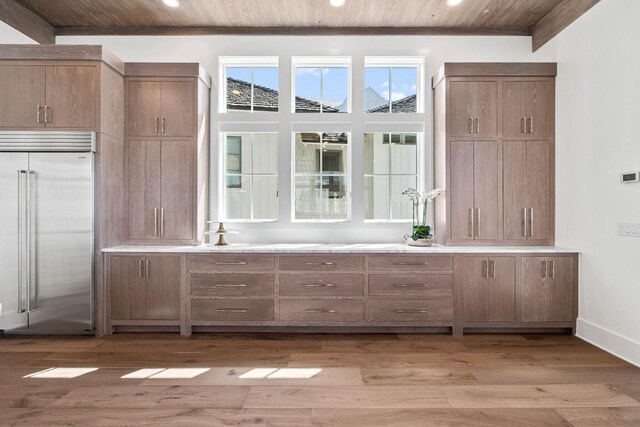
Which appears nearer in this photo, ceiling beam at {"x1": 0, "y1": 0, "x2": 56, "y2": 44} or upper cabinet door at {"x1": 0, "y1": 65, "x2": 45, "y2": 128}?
upper cabinet door at {"x1": 0, "y1": 65, "x2": 45, "y2": 128}

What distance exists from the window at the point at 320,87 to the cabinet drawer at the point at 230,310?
215cm

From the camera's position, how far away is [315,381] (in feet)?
8.70

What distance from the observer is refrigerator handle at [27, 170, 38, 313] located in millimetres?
3430

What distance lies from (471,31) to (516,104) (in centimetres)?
101

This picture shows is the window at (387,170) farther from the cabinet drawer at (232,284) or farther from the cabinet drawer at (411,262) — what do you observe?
the cabinet drawer at (232,284)

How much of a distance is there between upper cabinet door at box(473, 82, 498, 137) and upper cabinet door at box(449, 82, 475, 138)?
0.05m

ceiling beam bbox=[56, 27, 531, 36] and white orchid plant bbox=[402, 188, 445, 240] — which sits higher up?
ceiling beam bbox=[56, 27, 531, 36]

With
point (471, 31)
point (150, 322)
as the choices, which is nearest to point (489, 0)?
point (471, 31)

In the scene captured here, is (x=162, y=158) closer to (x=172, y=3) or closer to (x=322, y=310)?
(x=172, y=3)

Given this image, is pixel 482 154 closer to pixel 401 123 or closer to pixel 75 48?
pixel 401 123

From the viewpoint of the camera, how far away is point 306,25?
13.7 feet

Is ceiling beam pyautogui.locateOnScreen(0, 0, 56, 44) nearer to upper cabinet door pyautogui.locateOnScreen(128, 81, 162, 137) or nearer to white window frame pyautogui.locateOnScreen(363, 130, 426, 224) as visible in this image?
upper cabinet door pyautogui.locateOnScreen(128, 81, 162, 137)

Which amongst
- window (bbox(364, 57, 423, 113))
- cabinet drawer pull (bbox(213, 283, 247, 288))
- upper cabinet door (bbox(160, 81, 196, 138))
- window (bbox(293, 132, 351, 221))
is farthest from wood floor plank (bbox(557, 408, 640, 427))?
Answer: upper cabinet door (bbox(160, 81, 196, 138))

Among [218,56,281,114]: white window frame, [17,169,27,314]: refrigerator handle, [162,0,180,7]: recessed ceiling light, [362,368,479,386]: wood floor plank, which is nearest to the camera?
[362,368,479,386]: wood floor plank
